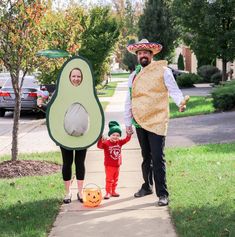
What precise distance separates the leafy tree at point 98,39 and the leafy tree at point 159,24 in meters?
10.4

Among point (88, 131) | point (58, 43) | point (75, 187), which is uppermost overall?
point (58, 43)

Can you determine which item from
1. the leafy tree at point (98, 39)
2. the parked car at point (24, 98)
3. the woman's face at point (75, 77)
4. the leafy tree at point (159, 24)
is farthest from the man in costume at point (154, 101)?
the leafy tree at point (159, 24)

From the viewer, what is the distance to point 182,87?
34.6 meters

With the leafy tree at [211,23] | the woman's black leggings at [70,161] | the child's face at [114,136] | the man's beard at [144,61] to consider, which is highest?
the leafy tree at [211,23]

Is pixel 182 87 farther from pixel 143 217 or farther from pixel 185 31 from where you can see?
pixel 143 217

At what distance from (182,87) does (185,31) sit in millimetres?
7879

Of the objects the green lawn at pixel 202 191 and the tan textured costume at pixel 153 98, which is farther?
the tan textured costume at pixel 153 98

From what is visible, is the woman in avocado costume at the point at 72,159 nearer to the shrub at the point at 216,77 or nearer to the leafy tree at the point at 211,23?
the leafy tree at the point at 211,23

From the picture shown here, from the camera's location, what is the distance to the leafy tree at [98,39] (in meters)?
26.2

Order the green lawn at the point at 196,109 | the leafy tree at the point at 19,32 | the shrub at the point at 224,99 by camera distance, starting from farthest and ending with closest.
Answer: the shrub at the point at 224,99
the green lawn at the point at 196,109
the leafy tree at the point at 19,32

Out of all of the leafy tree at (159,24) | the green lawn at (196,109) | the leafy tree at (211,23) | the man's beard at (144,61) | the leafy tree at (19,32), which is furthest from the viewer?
the leafy tree at (159,24)

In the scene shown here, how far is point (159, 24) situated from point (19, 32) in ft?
104

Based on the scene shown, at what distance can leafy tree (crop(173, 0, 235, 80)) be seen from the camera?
82.5ft

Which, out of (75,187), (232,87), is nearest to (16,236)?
(75,187)
